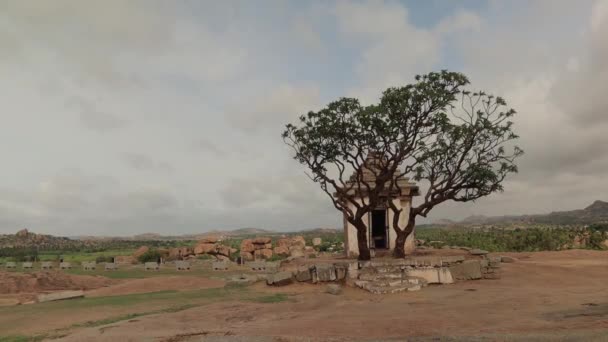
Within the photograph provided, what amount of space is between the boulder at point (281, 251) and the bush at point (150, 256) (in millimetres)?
13491

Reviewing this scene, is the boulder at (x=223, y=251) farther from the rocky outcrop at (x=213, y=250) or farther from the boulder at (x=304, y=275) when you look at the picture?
the boulder at (x=304, y=275)

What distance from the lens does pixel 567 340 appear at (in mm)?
7191

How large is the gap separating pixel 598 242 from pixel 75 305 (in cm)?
4249

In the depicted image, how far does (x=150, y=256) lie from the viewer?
50.0m

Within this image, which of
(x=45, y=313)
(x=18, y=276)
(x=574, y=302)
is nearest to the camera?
(x=574, y=302)

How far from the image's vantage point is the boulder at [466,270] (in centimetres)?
1792

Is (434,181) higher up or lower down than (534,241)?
higher up

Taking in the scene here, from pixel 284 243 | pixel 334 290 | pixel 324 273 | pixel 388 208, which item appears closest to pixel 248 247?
pixel 284 243

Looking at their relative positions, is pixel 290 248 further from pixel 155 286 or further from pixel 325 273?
pixel 325 273

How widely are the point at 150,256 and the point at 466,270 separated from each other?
4016 cm

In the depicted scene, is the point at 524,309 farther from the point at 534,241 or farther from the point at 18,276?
the point at 534,241

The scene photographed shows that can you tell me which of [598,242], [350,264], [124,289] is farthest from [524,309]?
[598,242]

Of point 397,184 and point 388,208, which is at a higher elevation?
point 397,184

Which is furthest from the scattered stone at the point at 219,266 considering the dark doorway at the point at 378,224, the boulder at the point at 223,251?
the dark doorway at the point at 378,224
